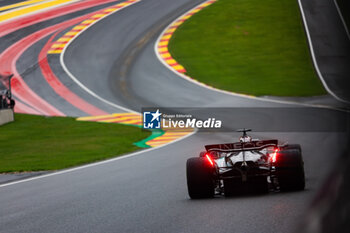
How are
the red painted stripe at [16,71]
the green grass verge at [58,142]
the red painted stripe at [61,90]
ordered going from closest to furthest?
the green grass verge at [58,142]
the red painted stripe at [61,90]
the red painted stripe at [16,71]

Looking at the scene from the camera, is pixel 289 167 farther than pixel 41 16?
No

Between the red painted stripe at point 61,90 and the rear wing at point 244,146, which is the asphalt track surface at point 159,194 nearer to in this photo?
the red painted stripe at point 61,90

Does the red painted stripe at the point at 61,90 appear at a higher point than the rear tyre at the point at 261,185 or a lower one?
lower

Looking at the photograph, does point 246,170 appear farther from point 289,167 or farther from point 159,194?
point 159,194

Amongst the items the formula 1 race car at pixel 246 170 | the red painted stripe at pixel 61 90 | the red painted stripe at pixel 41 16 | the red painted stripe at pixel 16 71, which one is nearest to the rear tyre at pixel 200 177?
the formula 1 race car at pixel 246 170

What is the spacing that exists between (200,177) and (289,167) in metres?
1.21

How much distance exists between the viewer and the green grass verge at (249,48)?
35031 millimetres

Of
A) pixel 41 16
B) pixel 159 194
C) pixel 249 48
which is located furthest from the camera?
pixel 41 16

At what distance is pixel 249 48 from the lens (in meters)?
40.6

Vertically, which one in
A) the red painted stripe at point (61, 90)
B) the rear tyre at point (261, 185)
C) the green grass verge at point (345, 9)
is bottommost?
the red painted stripe at point (61, 90)

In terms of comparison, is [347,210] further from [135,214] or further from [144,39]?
[144,39]

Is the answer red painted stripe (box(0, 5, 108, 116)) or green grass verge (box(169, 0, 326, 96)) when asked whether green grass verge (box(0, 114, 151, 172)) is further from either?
green grass verge (box(169, 0, 326, 96))

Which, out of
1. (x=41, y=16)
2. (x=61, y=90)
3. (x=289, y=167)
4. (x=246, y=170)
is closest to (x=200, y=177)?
(x=246, y=170)

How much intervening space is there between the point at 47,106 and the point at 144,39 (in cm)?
1198
